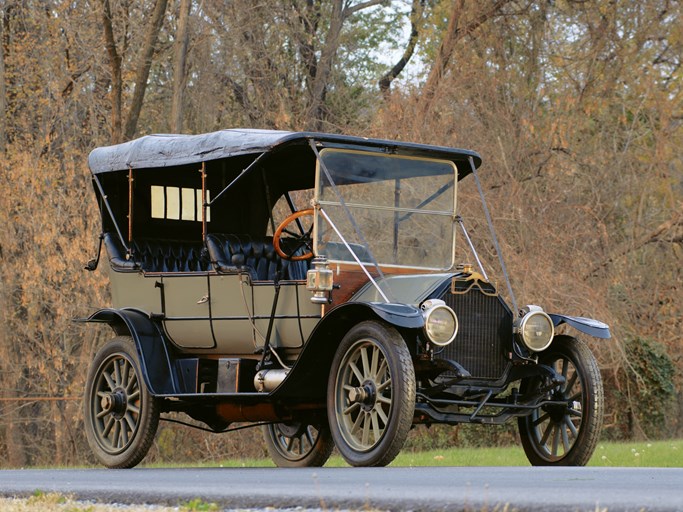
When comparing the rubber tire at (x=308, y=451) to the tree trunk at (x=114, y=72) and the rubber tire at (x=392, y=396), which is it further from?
the tree trunk at (x=114, y=72)

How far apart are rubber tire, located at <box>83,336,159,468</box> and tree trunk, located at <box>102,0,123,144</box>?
12.0 m

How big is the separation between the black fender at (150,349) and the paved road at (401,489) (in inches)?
81.8

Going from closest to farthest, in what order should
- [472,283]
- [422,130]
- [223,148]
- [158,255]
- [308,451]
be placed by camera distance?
1. [472,283]
2. [223,148]
3. [308,451]
4. [158,255]
5. [422,130]

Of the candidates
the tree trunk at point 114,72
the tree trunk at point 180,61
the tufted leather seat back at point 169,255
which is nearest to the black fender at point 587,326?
the tufted leather seat back at point 169,255

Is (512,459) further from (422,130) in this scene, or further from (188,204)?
(422,130)

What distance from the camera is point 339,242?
1080cm

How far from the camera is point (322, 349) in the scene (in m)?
10.1

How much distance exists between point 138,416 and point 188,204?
266 cm

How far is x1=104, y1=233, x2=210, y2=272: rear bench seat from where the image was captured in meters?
12.4

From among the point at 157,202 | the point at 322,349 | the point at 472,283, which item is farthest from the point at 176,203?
the point at 472,283

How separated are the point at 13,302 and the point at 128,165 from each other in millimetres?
11164

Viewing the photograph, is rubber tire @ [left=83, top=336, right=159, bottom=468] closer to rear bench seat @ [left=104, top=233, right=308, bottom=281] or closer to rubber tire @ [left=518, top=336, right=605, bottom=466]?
rear bench seat @ [left=104, top=233, right=308, bottom=281]

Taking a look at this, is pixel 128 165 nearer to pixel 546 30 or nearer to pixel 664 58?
pixel 546 30

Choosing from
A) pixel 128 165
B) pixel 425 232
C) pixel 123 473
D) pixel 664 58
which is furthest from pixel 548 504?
pixel 664 58
